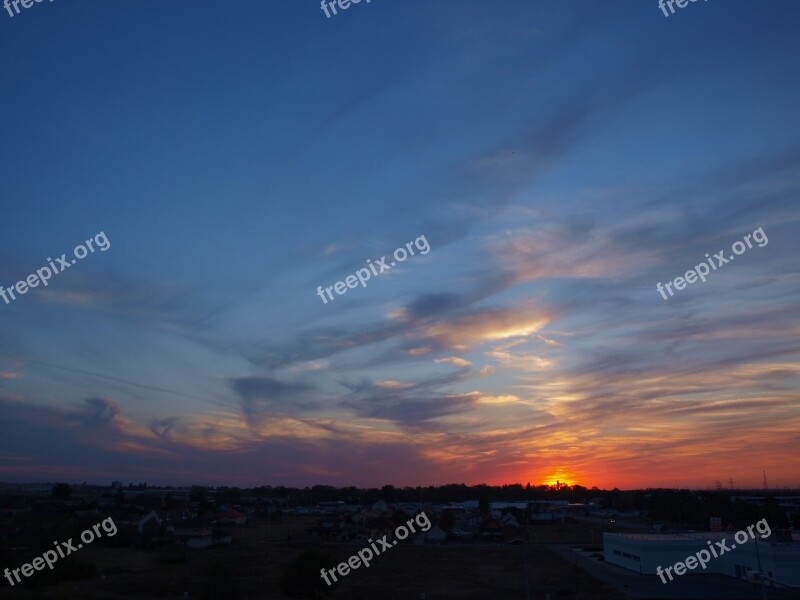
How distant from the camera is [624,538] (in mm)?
47625

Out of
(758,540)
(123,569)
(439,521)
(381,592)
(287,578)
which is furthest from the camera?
(439,521)

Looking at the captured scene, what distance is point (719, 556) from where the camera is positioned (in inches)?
1702

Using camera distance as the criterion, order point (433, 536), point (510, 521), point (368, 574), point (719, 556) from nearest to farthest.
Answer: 1. point (719, 556)
2. point (368, 574)
3. point (433, 536)
4. point (510, 521)

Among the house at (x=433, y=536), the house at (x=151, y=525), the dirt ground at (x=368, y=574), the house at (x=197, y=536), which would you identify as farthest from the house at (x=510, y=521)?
the house at (x=151, y=525)

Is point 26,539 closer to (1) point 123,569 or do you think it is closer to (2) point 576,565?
(1) point 123,569

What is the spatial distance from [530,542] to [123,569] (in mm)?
39679

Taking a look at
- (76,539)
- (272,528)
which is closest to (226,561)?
(76,539)

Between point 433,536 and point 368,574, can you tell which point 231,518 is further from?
point 368,574

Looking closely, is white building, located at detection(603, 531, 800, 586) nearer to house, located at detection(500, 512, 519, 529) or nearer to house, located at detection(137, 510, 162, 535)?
house, located at detection(500, 512, 519, 529)

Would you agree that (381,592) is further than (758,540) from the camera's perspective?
No

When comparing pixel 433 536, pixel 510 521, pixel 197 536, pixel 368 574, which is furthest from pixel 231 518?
pixel 368 574

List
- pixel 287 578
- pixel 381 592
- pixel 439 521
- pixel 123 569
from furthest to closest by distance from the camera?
pixel 439 521
pixel 123 569
pixel 381 592
pixel 287 578

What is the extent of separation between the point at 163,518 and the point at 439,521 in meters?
31.1

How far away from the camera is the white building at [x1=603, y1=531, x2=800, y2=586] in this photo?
3762 centimetres
